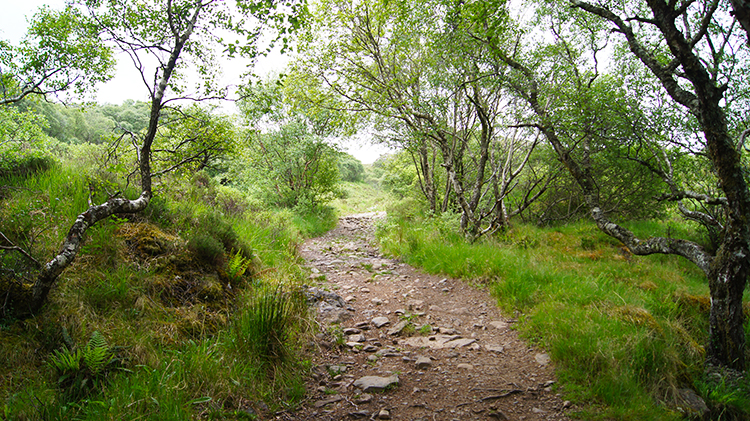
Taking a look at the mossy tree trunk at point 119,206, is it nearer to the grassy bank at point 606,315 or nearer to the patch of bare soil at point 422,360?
the patch of bare soil at point 422,360

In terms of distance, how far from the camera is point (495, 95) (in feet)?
33.3

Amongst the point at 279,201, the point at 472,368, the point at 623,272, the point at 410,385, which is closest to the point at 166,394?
the point at 410,385

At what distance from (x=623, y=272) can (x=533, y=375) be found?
217 inches

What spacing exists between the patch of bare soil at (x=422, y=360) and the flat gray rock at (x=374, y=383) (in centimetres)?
1

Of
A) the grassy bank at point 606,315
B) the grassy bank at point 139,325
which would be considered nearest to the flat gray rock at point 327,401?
the grassy bank at point 139,325

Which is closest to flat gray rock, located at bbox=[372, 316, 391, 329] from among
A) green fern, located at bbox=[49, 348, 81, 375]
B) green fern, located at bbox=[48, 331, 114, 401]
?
green fern, located at bbox=[48, 331, 114, 401]

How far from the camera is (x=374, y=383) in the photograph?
3.45m

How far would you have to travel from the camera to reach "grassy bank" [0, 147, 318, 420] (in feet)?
8.34

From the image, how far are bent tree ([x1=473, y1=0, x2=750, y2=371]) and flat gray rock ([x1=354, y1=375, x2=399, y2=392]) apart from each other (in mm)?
4069

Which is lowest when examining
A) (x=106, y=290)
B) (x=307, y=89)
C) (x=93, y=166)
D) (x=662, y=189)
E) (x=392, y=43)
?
(x=106, y=290)

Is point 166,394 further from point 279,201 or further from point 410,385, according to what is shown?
point 279,201

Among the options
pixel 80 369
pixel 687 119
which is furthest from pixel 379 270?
pixel 687 119

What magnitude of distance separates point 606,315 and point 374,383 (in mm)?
3301

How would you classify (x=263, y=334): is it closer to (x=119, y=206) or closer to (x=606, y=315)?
(x=119, y=206)
